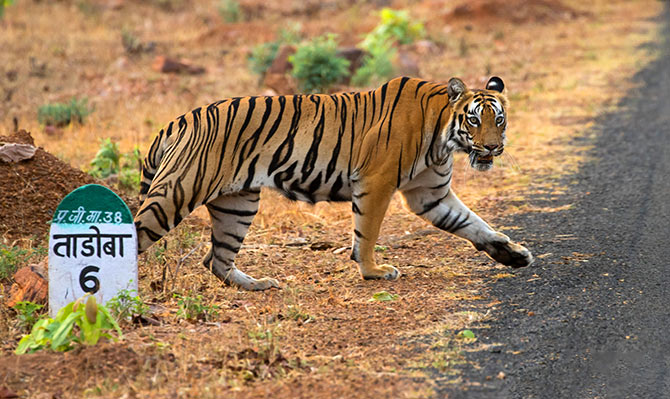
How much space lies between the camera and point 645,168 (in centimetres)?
968

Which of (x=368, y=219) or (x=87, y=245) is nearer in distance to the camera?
(x=87, y=245)

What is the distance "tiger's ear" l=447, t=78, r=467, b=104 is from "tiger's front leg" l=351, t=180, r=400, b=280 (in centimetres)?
77

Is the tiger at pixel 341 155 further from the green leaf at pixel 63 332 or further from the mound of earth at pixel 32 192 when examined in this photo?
the mound of earth at pixel 32 192

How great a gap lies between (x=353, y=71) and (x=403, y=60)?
1179 millimetres

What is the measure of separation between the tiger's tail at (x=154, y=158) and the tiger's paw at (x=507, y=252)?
2.44 m

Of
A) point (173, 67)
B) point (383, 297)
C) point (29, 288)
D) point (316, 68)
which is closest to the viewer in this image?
point (29, 288)

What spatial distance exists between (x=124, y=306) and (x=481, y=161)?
263 centimetres

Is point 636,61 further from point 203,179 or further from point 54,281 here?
point 54,281

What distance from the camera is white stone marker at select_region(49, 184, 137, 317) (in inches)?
196

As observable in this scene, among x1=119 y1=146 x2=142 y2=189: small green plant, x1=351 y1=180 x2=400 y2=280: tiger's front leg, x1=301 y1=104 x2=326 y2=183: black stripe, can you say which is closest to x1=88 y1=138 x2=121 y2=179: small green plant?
x1=119 y1=146 x2=142 y2=189: small green plant

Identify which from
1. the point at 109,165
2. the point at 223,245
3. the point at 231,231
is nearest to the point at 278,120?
the point at 231,231

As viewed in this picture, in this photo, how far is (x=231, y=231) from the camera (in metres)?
6.36

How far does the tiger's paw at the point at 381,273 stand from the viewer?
20.9 ft

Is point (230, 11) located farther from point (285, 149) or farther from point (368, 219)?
point (368, 219)
